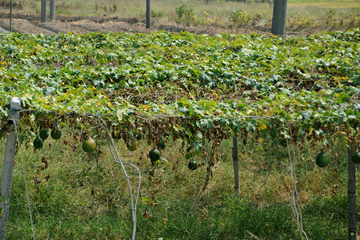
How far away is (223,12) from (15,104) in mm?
24640

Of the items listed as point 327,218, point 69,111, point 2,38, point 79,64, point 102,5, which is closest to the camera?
point 69,111

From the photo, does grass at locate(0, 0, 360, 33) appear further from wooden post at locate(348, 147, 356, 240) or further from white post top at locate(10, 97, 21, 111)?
white post top at locate(10, 97, 21, 111)

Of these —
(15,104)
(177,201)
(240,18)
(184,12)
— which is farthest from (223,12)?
(15,104)

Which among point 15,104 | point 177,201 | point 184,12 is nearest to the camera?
point 15,104

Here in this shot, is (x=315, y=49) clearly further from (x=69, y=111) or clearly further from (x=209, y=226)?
(x=69, y=111)

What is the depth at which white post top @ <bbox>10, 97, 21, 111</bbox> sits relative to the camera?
8.76ft

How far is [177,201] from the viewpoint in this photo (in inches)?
177

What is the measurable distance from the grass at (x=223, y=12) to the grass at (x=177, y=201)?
13.3 meters

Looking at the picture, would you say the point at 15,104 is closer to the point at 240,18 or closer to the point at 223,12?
the point at 240,18

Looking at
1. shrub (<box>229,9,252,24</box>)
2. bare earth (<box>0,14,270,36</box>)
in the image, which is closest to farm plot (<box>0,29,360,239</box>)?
bare earth (<box>0,14,270,36</box>)

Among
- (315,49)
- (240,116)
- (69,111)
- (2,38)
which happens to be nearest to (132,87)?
(69,111)

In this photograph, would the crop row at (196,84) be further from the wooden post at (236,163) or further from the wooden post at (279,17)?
the wooden post at (279,17)

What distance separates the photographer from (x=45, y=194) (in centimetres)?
438

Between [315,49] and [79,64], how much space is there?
338 centimetres
